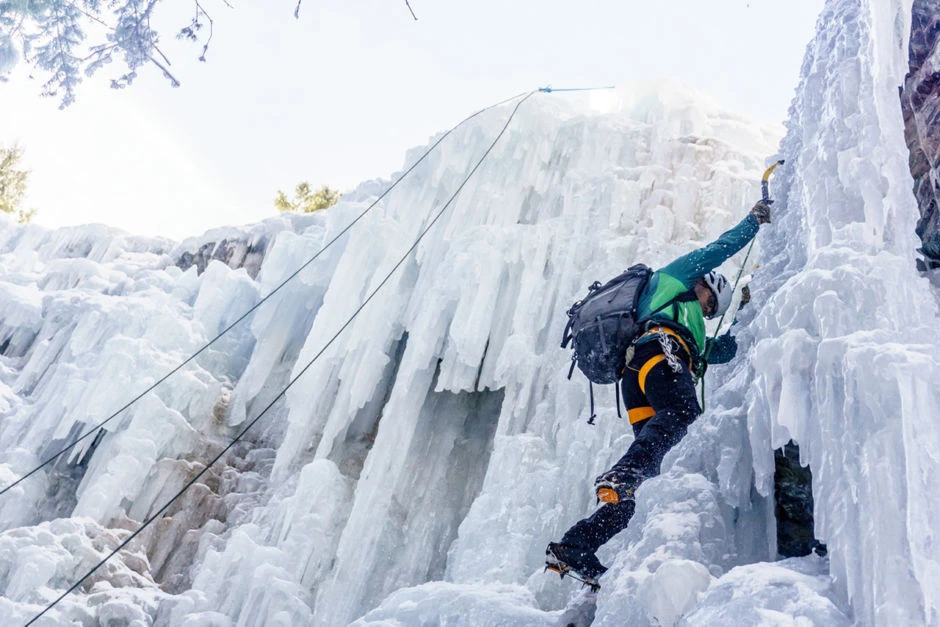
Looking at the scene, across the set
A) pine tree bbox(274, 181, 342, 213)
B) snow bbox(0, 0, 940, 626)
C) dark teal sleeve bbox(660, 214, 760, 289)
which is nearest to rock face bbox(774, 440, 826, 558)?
snow bbox(0, 0, 940, 626)

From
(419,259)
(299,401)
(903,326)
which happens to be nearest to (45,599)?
(299,401)

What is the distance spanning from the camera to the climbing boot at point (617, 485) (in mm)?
3025

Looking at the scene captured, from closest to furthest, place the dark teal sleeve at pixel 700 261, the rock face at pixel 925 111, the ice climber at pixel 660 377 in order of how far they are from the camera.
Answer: the ice climber at pixel 660 377
the dark teal sleeve at pixel 700 261
the rock face at pixel 925 111

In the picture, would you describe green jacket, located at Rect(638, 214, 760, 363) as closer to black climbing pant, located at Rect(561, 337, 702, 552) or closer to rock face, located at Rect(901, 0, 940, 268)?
black climbing pant, located at Rect(561, 337, 702, 552)

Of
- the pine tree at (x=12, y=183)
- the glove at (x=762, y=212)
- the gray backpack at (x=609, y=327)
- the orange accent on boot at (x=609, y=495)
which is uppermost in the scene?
the pine tree at (x=12, y=183)

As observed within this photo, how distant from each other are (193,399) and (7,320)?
4.20 m

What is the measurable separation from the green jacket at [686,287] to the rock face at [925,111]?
1176 millimetres

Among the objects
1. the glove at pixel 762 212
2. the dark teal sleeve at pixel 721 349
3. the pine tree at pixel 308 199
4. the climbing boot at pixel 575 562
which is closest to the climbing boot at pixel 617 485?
the climbing boot at pixel 575 562

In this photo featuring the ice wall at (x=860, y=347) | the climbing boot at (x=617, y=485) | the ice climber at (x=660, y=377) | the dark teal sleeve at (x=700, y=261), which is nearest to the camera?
the ice wall at (x=860, y=347)

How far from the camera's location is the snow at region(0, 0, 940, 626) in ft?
7.94

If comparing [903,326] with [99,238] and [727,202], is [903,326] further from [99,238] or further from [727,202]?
[99,238]

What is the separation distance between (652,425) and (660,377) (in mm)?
273

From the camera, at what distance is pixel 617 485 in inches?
119

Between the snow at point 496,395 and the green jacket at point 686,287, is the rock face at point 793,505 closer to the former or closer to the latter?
the snow at point 496,395
